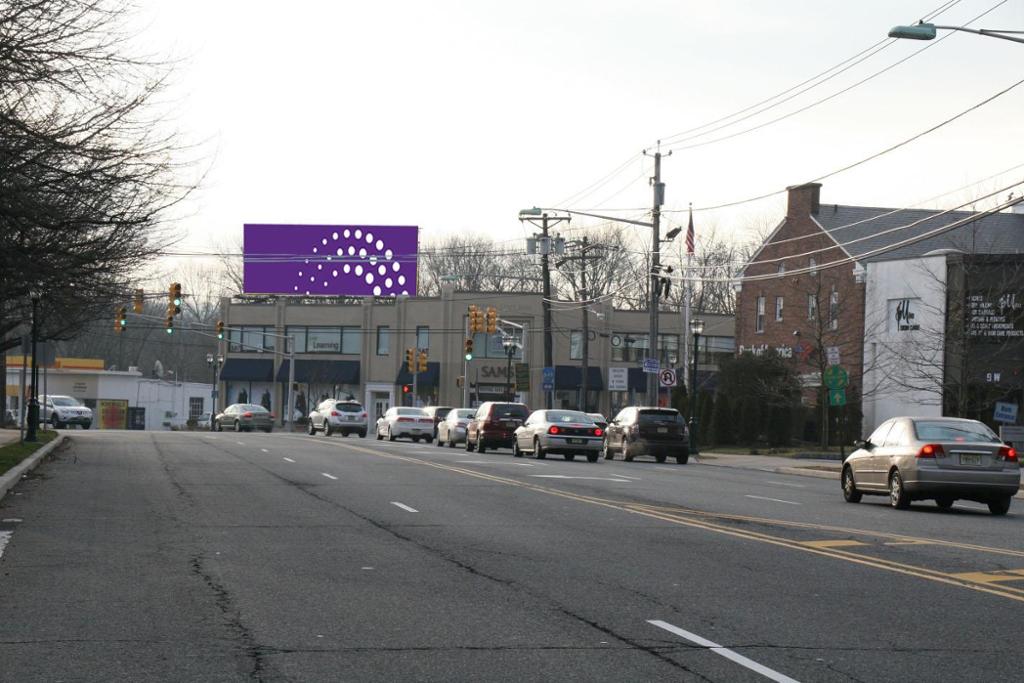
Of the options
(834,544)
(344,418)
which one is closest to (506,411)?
(344,418)

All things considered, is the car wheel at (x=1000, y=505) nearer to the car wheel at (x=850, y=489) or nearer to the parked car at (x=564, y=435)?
the car wheel at (x=850, y=489)

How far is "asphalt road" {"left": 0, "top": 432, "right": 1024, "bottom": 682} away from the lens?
27.4ft

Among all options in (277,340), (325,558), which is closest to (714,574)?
(325,558)

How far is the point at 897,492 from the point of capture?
21844 mm

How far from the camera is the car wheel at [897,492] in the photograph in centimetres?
2173


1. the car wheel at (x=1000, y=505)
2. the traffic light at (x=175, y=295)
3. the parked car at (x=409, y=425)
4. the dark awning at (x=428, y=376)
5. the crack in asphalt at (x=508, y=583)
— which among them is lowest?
the crack in asphalt at (x=508, y=583)

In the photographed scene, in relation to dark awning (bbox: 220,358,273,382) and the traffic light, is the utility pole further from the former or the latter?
dark awning (bbox: 220,358,273,382)

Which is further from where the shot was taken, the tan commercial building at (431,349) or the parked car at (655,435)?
the tan commercial building at (431,349)

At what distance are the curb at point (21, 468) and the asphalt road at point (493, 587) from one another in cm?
31

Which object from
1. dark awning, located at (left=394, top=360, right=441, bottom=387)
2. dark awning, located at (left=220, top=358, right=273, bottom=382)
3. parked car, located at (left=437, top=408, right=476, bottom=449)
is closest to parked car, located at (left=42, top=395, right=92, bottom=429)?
dark awning, located at (left=220, top=358, right=273, bottom=382)

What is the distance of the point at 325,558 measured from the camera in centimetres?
1332

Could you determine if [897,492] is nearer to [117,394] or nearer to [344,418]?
[344,418]

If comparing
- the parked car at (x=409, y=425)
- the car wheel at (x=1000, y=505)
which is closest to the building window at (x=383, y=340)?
the parked car at (x=409, y=425)

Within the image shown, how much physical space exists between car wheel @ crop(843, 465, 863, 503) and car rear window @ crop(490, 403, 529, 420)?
20.7 m
